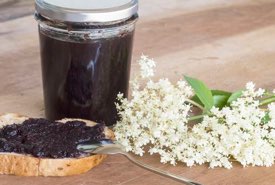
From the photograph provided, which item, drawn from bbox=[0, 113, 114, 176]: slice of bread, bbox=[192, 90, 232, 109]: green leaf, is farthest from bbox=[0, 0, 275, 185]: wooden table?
bbox=[192, 90, 232, 109]: green leaf

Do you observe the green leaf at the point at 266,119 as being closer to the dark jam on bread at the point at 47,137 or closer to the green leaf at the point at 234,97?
the green leaf at the point at 234,97

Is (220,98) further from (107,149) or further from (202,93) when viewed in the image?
(107,149)

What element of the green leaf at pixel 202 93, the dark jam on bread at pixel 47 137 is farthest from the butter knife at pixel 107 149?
the green leaf at pixel 202 93

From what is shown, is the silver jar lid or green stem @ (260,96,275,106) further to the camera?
green stem @ (260,96,275,106)

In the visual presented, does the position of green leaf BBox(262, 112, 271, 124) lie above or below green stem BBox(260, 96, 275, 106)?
below

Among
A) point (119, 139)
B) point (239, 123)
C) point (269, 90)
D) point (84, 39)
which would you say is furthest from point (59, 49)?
point (269, 90)

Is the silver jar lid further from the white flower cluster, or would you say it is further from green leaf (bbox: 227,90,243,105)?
green leaf (bbox: 227,90,243,105)
